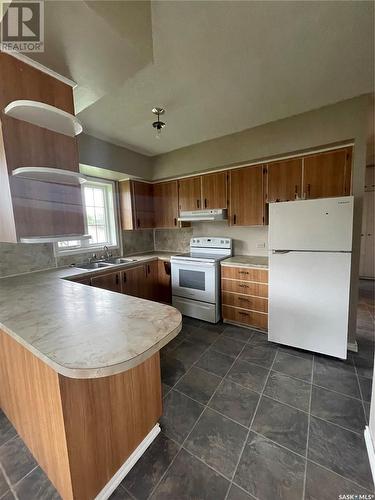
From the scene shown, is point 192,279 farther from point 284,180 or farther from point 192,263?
point 284,180

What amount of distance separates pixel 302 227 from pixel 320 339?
45.7 inches

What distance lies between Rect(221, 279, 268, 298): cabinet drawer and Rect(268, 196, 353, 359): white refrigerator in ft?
0.68

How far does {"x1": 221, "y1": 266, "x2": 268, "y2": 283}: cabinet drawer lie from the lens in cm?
256

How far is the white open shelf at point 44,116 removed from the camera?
114 centimetres

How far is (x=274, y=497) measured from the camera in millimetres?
1083

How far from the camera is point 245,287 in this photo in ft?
8.89

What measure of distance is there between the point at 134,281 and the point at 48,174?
1.98 m

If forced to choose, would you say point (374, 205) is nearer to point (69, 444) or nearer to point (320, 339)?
point (320, 339)

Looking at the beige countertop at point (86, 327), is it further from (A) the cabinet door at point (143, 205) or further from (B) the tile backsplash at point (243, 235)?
(B) the tile backsplash at point (243, 235)

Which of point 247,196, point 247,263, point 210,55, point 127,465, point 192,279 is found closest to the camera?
point 127,465
